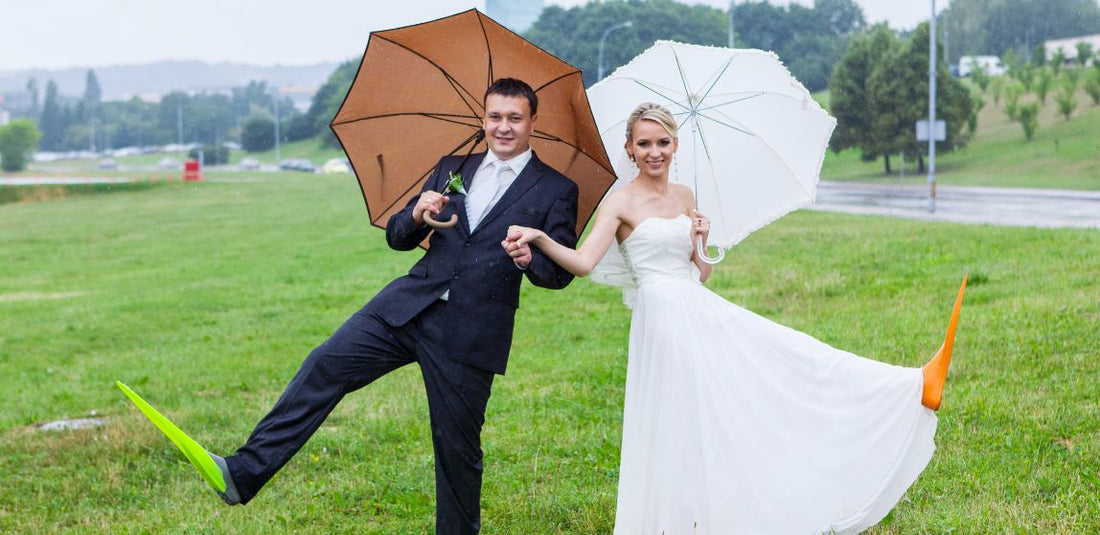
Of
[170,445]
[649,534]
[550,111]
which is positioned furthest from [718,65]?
[170,445]

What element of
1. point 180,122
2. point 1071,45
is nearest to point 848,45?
point 1071,45

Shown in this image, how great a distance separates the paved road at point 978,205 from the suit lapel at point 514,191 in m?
17.4

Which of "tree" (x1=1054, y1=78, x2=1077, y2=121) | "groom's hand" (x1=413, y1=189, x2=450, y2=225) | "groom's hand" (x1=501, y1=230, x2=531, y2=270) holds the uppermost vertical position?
"tree" (x1=1054, y1=78, x2=1077, y2=121)

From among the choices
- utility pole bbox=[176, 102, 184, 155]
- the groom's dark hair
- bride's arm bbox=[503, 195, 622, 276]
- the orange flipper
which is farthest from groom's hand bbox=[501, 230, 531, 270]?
utility pole bbox=[176, 102, 184, 155]

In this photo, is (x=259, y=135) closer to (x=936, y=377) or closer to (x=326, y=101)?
(x=326, y=101)

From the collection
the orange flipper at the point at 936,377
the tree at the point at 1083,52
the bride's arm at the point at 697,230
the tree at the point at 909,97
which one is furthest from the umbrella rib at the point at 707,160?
the tree at the point at 1083,52

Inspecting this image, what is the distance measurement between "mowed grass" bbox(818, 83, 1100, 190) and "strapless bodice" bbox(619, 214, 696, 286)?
127 ft

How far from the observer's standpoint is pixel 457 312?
16.9 feet

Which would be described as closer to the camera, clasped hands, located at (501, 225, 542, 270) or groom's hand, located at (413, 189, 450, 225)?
clasped hands, located at (501, 225, 542, 270)

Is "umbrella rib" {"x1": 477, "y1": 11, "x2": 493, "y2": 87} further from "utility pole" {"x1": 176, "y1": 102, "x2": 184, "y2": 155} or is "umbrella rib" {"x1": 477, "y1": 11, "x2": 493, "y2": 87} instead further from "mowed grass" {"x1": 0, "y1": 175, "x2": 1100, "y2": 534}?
"utility pole" {"x1": 176, "y1": 102, "x2": 184, "y2": 155}

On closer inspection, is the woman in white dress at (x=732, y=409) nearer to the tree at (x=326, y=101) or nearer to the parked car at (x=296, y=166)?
the tree at (x=326, y=101)

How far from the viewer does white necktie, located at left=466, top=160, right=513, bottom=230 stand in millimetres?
5230

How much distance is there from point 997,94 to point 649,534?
227 feet

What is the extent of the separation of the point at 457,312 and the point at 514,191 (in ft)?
1.93
